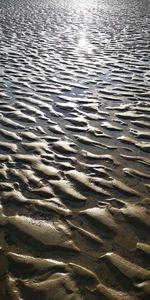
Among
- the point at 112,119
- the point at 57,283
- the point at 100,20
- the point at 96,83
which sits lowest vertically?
the point at 57,283

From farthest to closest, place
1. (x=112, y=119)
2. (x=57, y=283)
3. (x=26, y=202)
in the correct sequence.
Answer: (x=112, y=119) → (x=26, y=202) → (x=57, y=283)

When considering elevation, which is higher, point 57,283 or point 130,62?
point 130,62

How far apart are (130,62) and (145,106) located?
16.9 feet

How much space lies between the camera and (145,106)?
9000 mm

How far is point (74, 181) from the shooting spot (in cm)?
570

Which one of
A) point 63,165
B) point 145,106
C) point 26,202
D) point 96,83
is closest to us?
point 26,202

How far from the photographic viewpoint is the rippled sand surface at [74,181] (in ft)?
12.9

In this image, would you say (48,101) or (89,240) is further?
(48,101)

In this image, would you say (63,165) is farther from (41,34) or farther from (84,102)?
(41,34)

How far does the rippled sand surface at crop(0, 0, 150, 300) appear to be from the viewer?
394 centimetres

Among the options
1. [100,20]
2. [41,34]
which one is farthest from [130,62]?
[100,20]

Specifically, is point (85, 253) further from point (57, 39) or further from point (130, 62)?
point (57, 39)

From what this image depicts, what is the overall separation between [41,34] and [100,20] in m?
8.37

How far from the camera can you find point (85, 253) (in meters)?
4.27
